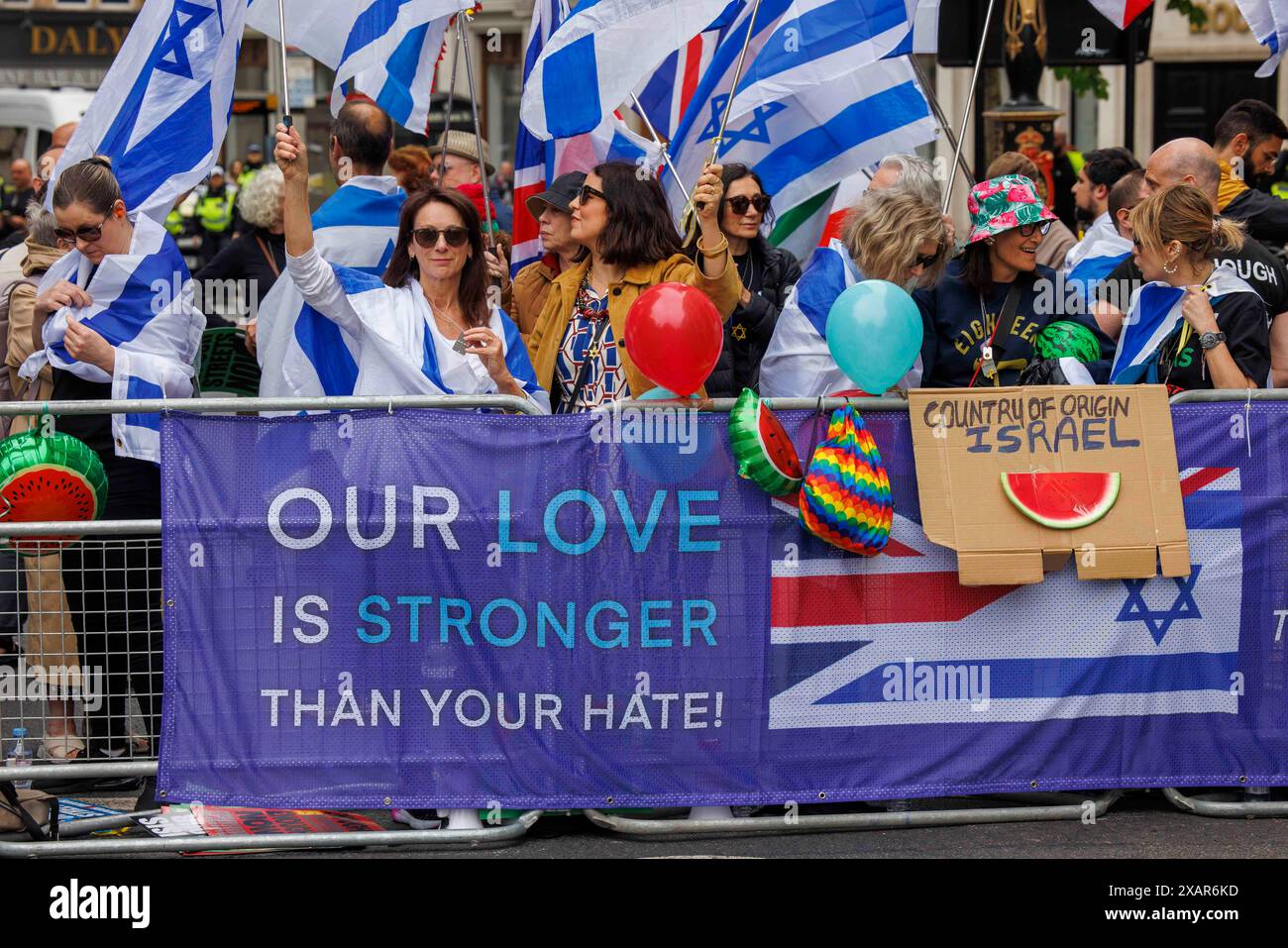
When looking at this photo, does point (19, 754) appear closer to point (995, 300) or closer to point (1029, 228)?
point (995, 300)

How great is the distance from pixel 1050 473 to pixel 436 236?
2.12 m

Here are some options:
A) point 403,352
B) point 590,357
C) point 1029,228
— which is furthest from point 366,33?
point 1029,228

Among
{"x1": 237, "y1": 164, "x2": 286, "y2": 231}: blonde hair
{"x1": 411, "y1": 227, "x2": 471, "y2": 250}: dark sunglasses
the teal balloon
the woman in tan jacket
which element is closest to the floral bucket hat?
the teal balloon

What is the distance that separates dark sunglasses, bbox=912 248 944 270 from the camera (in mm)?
6426

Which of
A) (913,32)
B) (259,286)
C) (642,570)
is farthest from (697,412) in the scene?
(259,286)

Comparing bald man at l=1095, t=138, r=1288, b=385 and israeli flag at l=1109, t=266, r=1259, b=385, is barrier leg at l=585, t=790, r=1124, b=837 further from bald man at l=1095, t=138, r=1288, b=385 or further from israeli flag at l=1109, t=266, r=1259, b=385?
bald man at l=1095, t=138, r=1288, b=385

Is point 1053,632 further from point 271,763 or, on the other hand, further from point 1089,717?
point 271,763

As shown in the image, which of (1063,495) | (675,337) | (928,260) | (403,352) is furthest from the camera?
(928,260)

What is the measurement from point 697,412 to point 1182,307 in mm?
1663

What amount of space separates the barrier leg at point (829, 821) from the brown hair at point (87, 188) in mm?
2729

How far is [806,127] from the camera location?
7.71 m

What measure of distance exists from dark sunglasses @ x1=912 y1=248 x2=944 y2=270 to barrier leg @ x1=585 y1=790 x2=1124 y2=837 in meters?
1.90

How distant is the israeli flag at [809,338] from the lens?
6305 millimetres

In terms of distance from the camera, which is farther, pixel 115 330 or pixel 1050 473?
pixel 115 330
